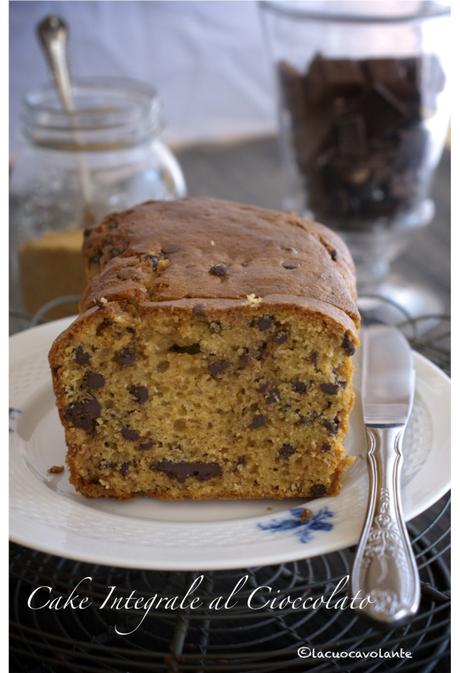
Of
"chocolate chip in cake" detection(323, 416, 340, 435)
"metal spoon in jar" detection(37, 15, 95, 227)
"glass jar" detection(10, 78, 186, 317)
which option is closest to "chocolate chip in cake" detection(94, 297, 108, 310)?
"chocolate chip in cake" detection(323, 416, 340, 435)

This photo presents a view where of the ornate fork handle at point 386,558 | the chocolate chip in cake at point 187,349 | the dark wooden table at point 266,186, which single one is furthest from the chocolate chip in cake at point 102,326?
the dark wooden table at point 266,186

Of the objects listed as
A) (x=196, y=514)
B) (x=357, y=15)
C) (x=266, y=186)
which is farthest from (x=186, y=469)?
(x=266, y=186)

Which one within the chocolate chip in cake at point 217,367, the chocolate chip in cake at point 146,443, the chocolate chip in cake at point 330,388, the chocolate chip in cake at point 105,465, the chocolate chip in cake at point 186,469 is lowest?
the chocolate chip in cake at point 186,469

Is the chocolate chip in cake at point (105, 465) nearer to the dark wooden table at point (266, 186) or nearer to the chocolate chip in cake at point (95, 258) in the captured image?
the chocolate chip in cake at point (95, 258)

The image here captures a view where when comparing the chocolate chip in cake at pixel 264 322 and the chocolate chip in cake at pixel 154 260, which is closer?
the chocolate chip in cake at pixel 264 322

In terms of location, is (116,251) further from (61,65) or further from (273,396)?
(61,65)

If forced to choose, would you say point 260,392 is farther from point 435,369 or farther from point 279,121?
point 279,121

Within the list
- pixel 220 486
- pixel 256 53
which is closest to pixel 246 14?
pixel 256 53
